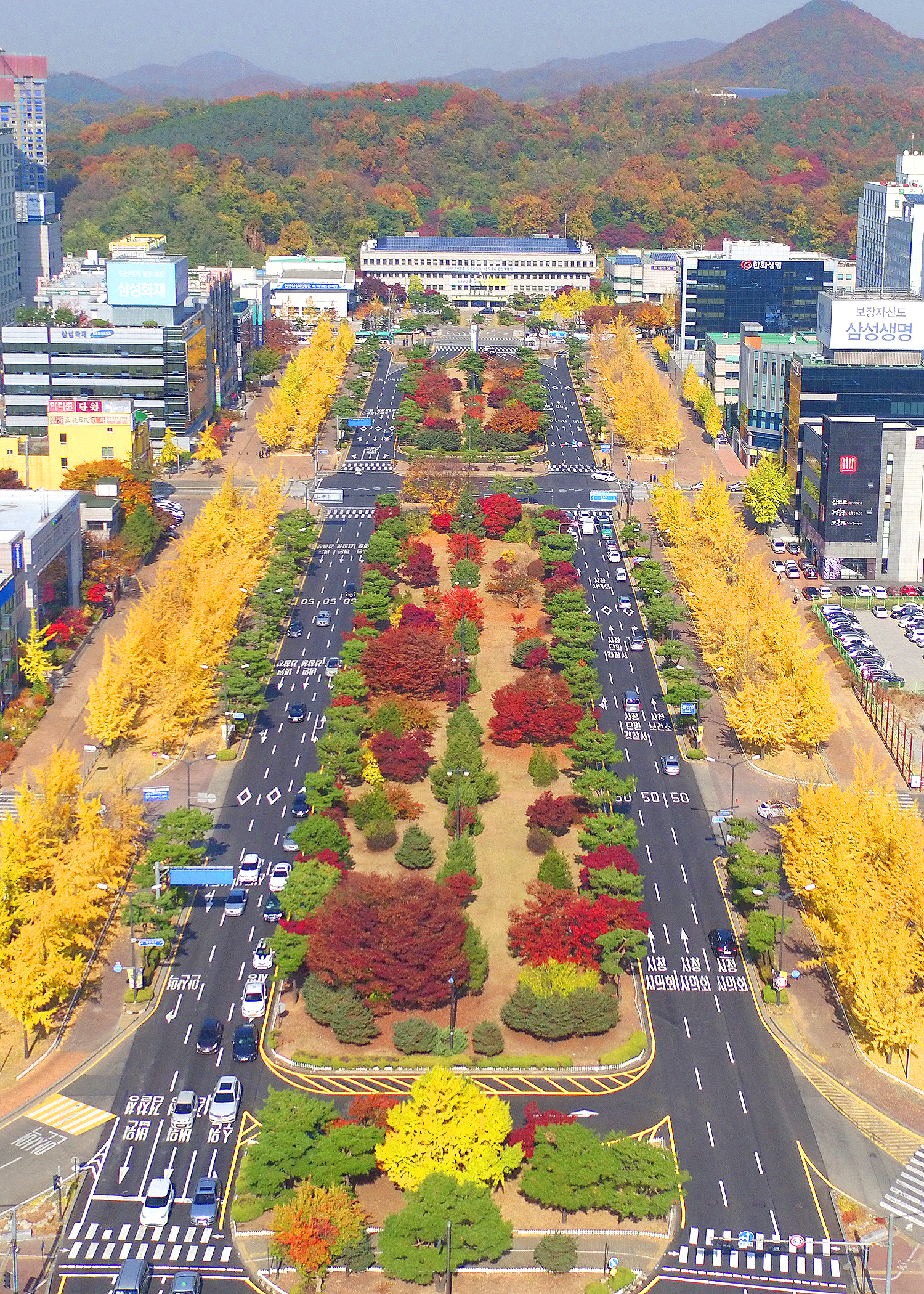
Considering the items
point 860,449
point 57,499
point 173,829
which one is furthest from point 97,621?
point 860,449

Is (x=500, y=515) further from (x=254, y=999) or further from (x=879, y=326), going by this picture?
(x=254, y=999)

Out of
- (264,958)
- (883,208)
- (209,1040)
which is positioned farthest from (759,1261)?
(883,208)

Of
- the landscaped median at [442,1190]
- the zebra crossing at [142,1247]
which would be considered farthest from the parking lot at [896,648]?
the zebra crossing at [142,1247]

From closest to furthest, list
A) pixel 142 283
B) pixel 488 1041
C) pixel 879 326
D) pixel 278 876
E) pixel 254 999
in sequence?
pixel 488 1041
pixel 254 999
pixel 278 876
pixel 879 326
pixel 142 283

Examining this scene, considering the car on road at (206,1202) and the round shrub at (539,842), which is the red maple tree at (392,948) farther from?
the round shrub at (539,842)

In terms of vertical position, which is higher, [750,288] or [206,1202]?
[750,288]

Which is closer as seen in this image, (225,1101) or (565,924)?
(225,1101)

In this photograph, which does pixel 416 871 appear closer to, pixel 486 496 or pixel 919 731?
pixel 919 731
